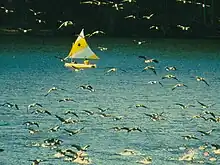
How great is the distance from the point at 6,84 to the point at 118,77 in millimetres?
10988

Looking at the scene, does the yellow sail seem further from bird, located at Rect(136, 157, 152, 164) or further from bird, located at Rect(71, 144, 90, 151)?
bird, located at Rect(136, 157, 152, 164)

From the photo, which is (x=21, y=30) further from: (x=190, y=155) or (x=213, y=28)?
(x=190, y=155)

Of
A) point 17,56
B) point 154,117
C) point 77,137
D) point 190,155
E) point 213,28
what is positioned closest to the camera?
point 190,155

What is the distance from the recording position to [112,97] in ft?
237

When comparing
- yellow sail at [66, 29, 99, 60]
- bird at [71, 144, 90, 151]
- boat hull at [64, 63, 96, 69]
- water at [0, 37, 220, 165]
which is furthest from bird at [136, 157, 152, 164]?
yellow sail at [66, 29, 99, 60]

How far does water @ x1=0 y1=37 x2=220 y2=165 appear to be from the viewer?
170 ft

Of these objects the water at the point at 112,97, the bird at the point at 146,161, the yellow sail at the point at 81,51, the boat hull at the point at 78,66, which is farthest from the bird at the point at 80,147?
the yellow sail at the point at 81,51

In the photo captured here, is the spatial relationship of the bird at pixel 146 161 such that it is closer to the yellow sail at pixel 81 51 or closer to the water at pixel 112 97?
the water at pixel 112 97

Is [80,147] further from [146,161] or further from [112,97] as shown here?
[112,97]

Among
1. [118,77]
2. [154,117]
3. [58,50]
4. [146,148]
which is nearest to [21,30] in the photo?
[58,50]

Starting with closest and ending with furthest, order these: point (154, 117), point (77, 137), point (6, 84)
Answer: point (77, 137) → point (154, 117) → point (6, 84)

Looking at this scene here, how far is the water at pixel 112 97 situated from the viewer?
170 feet

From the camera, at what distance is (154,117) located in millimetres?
60531

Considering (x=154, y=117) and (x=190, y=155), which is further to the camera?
(x=154, y=117)
